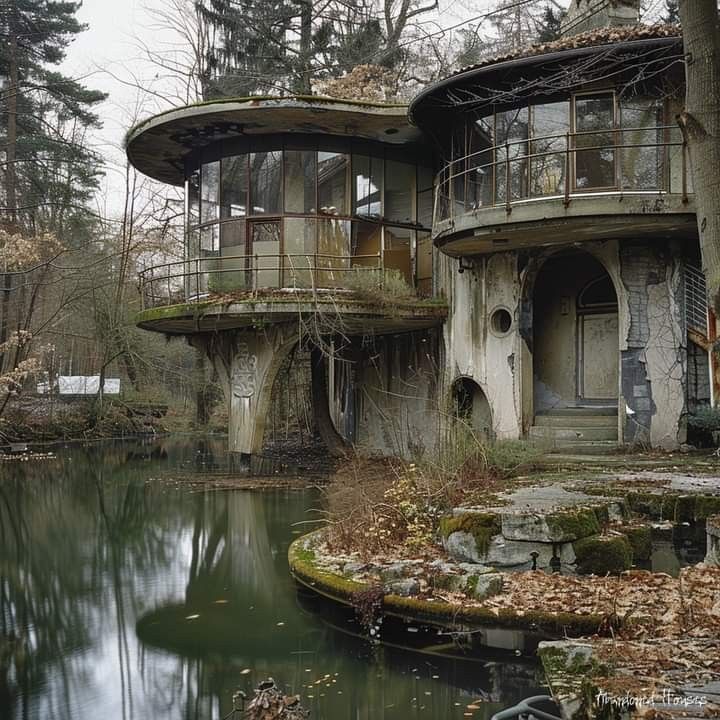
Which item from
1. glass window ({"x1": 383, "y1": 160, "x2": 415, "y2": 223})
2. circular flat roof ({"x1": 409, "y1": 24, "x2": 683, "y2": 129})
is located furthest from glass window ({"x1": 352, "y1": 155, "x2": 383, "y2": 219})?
circular flat roof ({"x1": 409, "y1": 24, "x2": 683, "y2": 129})

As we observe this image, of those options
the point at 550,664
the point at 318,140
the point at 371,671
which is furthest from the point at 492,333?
the point at 550,664

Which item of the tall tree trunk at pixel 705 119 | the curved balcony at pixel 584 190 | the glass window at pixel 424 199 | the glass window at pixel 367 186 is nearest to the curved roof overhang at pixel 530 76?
the curved balcony at pixel 584 190

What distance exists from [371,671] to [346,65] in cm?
2611

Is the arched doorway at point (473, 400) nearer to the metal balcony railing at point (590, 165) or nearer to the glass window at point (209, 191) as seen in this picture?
the metal balcony railing at point (590, 165)

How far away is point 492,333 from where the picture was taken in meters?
17.6

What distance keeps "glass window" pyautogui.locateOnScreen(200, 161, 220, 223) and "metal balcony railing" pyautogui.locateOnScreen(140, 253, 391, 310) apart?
1.24 meters

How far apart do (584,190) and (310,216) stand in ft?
22.6

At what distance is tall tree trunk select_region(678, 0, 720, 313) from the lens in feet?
20.8

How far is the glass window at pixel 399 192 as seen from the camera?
810 inches

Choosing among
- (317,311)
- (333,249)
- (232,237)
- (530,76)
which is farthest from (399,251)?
(530,76)

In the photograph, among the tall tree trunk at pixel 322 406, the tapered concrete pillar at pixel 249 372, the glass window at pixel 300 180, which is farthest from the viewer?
the tall tree trunk at pixel 322 406

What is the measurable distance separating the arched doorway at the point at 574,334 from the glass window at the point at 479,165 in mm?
2573

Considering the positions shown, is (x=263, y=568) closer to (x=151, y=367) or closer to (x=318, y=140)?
(x=318, y=140)

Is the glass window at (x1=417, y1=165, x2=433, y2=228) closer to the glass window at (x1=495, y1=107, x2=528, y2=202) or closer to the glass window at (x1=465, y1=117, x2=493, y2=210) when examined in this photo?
the glass window at (x1=465, y1=117, x2=493, y2=210)
